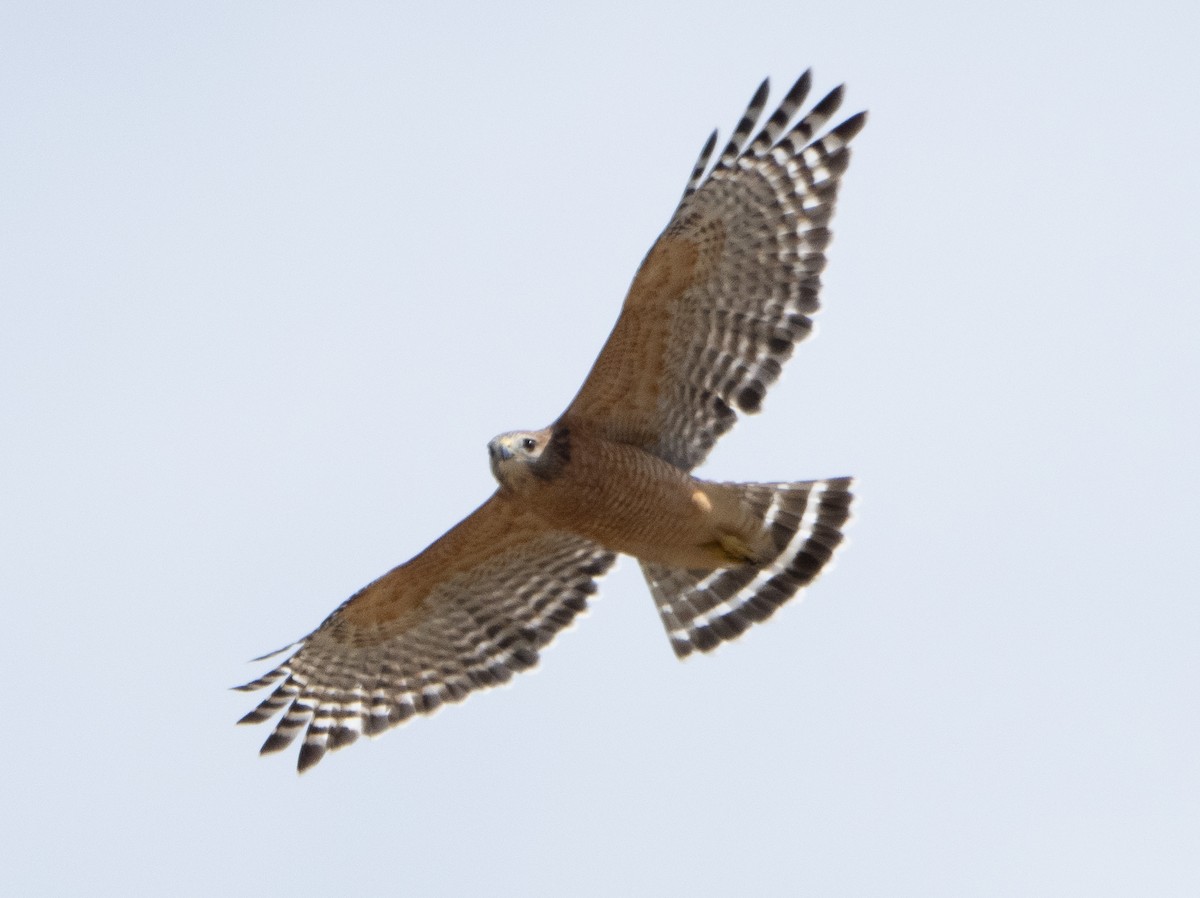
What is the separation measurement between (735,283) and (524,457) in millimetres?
1551

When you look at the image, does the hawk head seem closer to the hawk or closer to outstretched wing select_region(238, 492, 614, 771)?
the hawk

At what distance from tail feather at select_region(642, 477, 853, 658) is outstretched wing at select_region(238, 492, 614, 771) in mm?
550

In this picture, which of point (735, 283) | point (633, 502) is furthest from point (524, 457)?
point (735, 283)

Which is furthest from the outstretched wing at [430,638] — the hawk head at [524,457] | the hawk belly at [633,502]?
the hawk head at [524,457]

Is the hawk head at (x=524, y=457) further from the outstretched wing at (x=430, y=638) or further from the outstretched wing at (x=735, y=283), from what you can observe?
the outstretched wing at (x=430, y=638)

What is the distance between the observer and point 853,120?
38.1ft

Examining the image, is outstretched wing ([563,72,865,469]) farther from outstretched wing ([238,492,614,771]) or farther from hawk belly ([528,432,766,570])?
outstretched wing ([238,492,614,771])

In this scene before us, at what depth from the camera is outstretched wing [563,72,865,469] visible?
11.5 metres

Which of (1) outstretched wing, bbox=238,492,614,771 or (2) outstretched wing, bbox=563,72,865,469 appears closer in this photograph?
(2) outstretched wing, bbox=563,72,865,469

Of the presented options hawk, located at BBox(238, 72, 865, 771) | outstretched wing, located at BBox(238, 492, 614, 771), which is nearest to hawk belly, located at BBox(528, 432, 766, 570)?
Result: hawk, located at BBox(238, 72, 865, 771)

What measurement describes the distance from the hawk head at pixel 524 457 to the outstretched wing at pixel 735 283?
279mm

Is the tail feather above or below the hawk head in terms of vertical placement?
below

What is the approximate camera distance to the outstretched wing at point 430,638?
40.4 ft

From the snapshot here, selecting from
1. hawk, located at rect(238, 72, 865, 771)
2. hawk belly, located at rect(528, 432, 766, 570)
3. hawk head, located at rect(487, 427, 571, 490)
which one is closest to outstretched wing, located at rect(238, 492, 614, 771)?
hawk, located at rect(238, 72, 865, 771)
